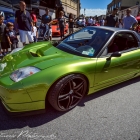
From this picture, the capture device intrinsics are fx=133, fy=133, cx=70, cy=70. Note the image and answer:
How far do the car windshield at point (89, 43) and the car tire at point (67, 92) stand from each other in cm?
51

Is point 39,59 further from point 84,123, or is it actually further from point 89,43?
point 84,123

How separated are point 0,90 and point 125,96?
214 cm

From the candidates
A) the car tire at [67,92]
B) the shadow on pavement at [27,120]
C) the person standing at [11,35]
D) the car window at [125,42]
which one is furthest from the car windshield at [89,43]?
the person standing at [11,35]

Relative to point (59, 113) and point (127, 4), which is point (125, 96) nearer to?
point (59, 113)

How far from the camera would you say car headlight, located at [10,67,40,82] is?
1756 mm

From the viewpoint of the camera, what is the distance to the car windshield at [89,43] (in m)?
2.32

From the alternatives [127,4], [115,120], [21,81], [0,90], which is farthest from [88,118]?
[127,4]

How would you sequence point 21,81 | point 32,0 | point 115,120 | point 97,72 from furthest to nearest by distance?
point 32,0 → point 97,72 → point 115,120 → point 21,81

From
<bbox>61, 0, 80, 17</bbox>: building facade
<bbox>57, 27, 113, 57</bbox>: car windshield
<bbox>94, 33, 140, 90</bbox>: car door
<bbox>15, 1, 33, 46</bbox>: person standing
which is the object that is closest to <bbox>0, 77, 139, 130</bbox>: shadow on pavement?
<bbox>94, 33, 140, 90</bbox>: car door

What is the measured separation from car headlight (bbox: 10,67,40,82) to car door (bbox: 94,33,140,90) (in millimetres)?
984

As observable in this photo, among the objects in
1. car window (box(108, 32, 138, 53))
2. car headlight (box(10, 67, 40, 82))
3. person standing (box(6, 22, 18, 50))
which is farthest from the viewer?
person standing (box(6, 22, 18, 50))

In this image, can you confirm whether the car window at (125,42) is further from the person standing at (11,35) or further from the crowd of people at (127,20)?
the person standing at (11,35)

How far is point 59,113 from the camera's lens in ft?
6.74

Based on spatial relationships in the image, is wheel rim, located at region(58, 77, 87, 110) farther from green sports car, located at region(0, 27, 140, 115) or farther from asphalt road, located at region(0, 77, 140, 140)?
asphalt road, located at region(0, 77, 140, 140)
